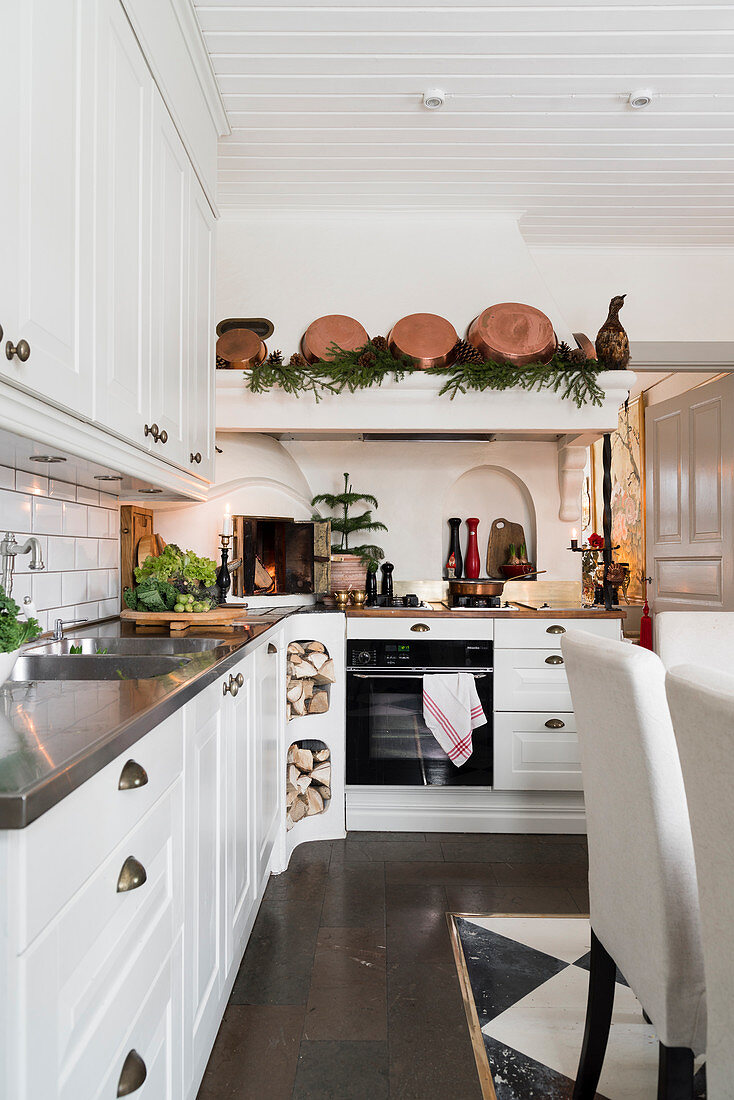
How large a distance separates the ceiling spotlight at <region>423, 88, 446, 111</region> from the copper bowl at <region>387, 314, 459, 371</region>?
0.81m

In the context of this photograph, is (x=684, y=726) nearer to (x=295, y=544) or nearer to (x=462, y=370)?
(x=462, y=370)

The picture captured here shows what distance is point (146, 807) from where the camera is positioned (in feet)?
3.54

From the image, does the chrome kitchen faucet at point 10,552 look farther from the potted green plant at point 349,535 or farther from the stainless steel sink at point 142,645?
the potted green plant at point 349,535

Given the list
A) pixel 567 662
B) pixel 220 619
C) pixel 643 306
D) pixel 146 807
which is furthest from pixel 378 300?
pixel 146 807

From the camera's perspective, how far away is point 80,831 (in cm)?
83

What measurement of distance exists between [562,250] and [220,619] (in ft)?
8.07

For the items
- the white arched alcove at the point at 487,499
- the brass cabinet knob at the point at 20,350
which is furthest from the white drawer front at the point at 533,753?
the brass cabinet knob at the point at 20,350

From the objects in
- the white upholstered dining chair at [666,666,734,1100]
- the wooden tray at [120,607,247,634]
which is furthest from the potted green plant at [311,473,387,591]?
the white upholstered dining chair at [666,666,734,1100]

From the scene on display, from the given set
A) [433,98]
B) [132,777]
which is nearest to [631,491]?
[433,98]

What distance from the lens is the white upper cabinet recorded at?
3.37ft

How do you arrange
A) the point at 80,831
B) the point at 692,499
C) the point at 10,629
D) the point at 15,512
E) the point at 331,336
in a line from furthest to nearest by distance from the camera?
the point at 692,499 → the point at 331,336 → the point at 15,512 → the point at 10,629 → the point at 80,831

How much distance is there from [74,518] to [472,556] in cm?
233

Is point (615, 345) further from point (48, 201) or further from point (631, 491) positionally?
point (631, 491)

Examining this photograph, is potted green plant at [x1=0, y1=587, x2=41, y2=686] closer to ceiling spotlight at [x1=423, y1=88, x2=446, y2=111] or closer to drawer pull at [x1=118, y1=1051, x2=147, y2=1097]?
drawer pull at [x1=118, y1=1051, x2=147, y2=1097]
